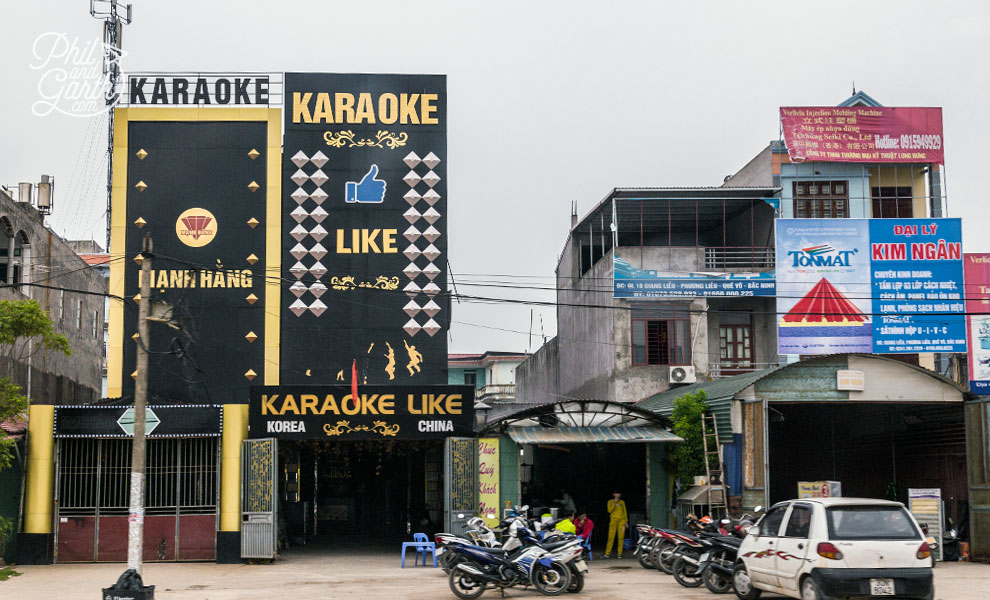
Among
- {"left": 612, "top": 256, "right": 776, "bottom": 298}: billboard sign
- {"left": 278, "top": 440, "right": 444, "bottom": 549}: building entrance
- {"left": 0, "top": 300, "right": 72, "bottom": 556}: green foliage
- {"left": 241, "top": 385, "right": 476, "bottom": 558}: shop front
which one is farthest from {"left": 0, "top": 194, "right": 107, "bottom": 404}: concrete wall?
{"left": 612, "top": 256, "right": 776, "bottom": 298}: billboard sign

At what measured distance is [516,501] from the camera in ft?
75.9

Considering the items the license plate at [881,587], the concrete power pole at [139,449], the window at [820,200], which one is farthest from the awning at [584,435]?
the window at [820,200]

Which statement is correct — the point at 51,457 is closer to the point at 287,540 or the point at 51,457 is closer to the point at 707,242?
the point at 287,540

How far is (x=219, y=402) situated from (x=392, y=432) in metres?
5.07

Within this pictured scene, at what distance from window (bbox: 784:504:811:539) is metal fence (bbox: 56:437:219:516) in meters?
13.6

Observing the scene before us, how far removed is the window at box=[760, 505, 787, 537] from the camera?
46.2 feet

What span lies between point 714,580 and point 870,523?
14.2 ft

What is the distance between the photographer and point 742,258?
3494 centimetres

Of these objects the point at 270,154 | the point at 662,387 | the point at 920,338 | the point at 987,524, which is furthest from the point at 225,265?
the point at 920,338

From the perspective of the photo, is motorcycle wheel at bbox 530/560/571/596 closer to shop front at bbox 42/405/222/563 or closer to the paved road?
the paved road

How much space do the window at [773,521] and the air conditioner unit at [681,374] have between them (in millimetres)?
17473

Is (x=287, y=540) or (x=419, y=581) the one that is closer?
(x=419, y=581)

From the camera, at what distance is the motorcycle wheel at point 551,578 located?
1644 cm

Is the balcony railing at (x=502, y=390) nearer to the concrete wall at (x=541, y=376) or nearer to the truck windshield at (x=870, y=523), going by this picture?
the concrete wall at (x=541, y=376)
